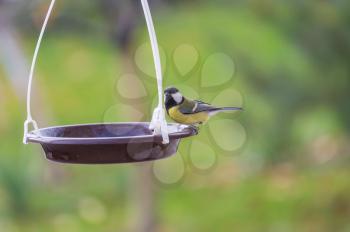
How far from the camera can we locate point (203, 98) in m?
4.55

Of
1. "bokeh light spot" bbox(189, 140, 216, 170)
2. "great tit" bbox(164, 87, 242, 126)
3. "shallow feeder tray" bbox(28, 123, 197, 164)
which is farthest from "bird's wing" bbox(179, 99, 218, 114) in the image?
"bokeh light spot" bbox(189, 140, 216, 170)

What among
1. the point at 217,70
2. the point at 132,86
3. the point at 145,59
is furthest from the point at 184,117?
the point at 217,70

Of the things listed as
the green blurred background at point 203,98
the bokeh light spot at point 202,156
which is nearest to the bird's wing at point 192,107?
the green blurred background at point 203,98

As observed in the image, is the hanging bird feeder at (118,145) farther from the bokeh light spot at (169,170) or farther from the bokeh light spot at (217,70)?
the bokeh light spot at (169,170)

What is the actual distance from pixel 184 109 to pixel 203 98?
2.58 meters

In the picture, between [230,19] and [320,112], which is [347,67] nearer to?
[320,112]

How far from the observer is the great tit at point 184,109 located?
77.5 inches

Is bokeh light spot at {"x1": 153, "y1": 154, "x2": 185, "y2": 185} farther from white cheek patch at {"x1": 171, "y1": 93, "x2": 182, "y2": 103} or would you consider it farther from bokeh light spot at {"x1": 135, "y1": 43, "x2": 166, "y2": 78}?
white cheek patch at {"x1": 171, "y1": 93, "x2": 182, "y2": 103}

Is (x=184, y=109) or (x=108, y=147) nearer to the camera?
(x=108, y=147)

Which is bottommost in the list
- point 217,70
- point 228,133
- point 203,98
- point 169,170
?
point 169,170

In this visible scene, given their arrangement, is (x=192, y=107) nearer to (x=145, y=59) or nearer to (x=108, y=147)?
(x=108, y=147)

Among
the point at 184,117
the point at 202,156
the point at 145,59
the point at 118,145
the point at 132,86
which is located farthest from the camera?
the point at 202,156

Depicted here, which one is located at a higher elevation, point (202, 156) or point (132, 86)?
point (132, 86)

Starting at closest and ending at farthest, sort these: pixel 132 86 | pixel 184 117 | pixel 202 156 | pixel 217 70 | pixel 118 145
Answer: pixel 118 145 < pixel 184 117 < pixel 132 86 < pixel 217 70 < pixel 202 156
